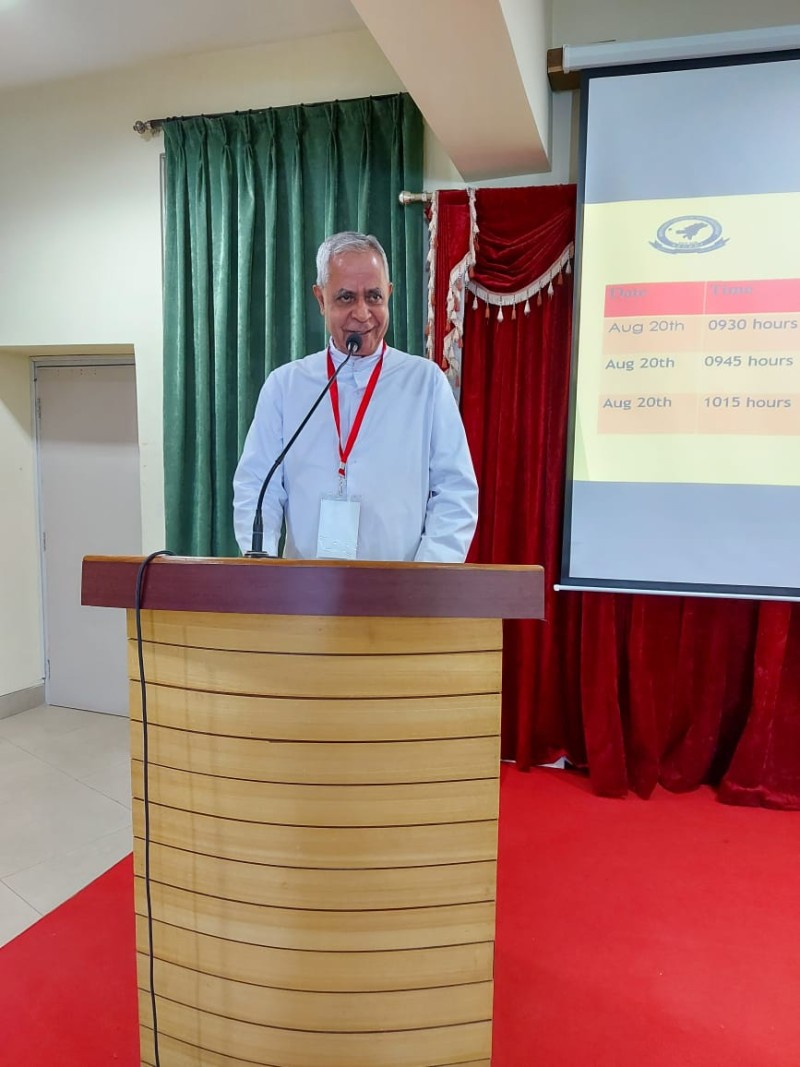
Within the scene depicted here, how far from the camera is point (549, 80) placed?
237cm

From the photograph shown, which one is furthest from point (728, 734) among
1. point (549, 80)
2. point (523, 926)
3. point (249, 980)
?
point (549, 80)

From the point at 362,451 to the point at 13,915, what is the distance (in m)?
1.55

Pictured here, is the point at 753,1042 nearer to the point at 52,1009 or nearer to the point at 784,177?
the point at 52,1009

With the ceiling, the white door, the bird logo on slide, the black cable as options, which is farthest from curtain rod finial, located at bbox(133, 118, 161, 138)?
the black cable

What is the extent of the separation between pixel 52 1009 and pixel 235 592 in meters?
1.21

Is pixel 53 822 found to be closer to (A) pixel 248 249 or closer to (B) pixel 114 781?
(B) pixel 114 781

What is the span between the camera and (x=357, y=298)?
1524 millimetres

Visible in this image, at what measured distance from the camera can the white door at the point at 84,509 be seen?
3.29 metres

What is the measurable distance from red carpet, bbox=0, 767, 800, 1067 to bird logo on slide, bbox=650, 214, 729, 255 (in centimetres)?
190

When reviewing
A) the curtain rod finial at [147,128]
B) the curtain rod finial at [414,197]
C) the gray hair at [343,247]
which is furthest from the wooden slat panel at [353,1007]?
the curtain rod finial at [147,128]

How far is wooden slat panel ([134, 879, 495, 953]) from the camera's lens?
0.97 m

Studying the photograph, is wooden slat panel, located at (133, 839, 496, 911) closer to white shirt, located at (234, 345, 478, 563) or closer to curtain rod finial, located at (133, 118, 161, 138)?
white shirt, located at (234, 345, 478, 563)

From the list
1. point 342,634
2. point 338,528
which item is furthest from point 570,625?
point 342,634

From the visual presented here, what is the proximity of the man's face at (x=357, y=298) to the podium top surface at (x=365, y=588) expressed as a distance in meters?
0.79
